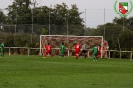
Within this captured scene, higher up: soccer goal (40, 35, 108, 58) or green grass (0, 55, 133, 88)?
soccer goal (40, 35, 108, 58)

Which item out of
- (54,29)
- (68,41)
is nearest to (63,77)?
(68,41)

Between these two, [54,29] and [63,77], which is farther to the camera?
[54,29]

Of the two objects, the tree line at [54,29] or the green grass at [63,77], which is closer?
the green grass at [63,77]

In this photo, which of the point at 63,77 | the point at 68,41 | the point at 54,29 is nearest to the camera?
the point at 63,77

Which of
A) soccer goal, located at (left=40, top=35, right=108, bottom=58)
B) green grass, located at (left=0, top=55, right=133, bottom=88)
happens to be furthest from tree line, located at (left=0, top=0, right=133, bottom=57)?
green grass, located at (left=0, top=55, right=133, bottom=88)

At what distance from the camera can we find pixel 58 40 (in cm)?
6031

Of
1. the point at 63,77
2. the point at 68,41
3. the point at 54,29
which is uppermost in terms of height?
the point at 54,29

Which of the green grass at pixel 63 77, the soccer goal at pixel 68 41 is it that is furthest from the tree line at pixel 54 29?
the green grass at pixel 63 77

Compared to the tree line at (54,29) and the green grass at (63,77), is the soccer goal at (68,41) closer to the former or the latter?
the tree line at (54,29)

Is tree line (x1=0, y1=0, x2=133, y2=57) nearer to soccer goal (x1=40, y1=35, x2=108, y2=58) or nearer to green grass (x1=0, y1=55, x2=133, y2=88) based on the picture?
soccer goal (x1=40, y1=35, x2=108, y2=58)

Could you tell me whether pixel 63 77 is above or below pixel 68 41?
below

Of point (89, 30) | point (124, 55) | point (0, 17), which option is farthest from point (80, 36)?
point (0, 17)

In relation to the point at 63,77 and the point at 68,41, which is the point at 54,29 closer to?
the point at 68,41

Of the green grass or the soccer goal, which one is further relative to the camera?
the soccer goal
